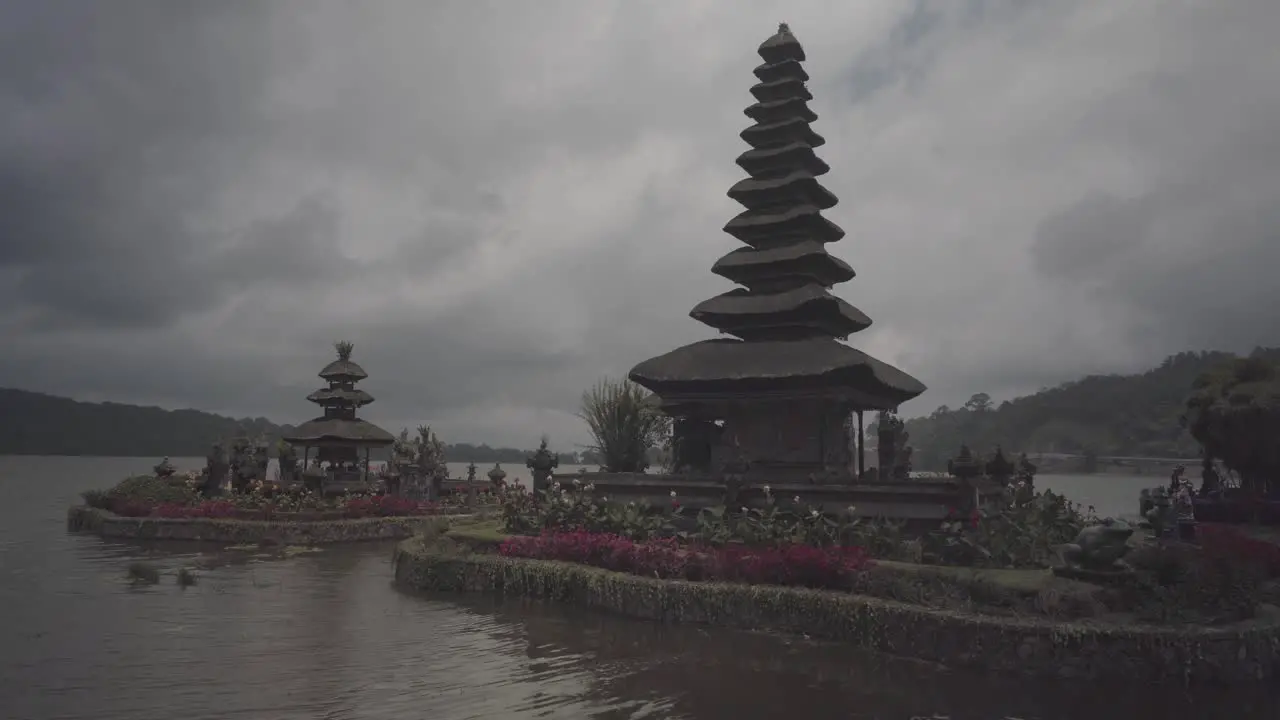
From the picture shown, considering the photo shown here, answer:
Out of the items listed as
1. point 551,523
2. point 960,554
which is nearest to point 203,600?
point 551,523

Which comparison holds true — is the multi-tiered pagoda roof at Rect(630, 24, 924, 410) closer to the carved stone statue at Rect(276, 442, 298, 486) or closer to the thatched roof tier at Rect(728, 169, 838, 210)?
the thatched roof tier at Rect(728, 169, 838, 210)

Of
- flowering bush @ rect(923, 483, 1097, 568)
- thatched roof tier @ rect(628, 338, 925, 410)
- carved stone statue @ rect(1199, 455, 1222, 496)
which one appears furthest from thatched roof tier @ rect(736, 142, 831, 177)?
carved stone statue @ rect(1199, 455, 1222, 496)

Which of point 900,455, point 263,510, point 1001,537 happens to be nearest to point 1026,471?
point 900,455

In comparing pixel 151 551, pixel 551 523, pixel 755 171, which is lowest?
pixel 151 551

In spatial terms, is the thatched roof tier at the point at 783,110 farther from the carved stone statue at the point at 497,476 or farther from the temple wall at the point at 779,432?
the carved stone statue at the point at 497,476

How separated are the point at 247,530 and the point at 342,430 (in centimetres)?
1152

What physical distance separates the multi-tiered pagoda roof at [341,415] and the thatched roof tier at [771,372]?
2266 centimetres

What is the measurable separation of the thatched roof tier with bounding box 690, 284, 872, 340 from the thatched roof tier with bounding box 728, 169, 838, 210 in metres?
3.22

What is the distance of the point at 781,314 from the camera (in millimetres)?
22859

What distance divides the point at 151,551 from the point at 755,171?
22798 mm

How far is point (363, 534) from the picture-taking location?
30.1m

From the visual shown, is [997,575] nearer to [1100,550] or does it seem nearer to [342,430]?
[1100,550]

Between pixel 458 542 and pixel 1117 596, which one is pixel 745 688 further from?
pixel 458 542

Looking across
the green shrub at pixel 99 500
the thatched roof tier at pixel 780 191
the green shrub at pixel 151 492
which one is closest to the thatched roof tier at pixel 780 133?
the thatched roof tier at pixel 780 191
